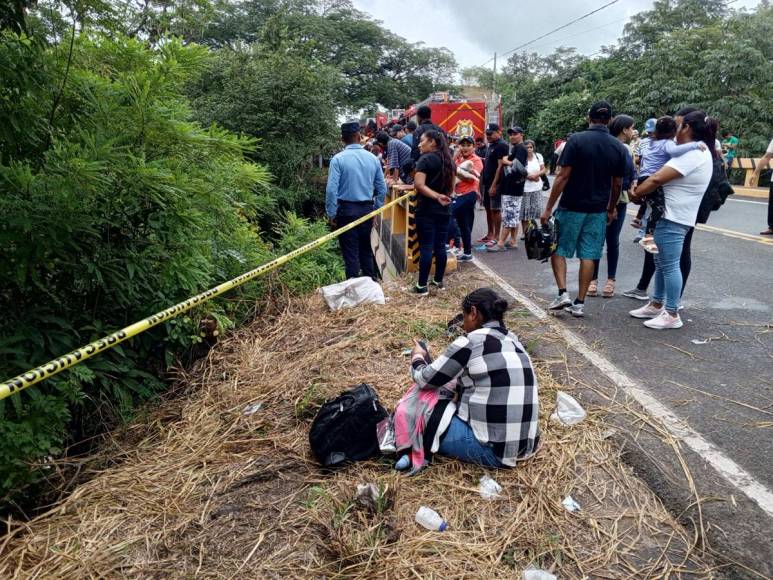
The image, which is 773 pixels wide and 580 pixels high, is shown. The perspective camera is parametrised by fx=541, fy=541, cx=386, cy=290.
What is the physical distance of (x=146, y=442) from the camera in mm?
3621

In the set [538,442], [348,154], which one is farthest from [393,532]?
[348,154]

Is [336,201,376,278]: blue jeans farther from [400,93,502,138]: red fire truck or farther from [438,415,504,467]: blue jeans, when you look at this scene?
[400,93,502,138]: red fire truck

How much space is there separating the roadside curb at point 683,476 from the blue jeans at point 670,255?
116cm

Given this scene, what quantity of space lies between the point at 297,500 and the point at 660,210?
4010 millimetres

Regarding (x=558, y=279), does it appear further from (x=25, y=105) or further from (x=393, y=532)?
(x=25, y=105)

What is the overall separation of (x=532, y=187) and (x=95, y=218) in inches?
268

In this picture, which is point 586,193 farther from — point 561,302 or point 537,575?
point 537,575

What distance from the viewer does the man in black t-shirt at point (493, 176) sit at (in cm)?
837

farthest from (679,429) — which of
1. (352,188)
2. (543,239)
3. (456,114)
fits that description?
(456,114)

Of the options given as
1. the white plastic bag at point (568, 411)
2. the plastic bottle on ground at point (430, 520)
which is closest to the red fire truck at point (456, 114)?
the white plastic bag at point (568, 411)

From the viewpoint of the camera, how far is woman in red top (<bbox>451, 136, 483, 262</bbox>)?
7.34m

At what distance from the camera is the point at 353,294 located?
5.59m

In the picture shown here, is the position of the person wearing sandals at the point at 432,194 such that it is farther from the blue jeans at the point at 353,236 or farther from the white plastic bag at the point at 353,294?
the blue jeans at the point at 353,236

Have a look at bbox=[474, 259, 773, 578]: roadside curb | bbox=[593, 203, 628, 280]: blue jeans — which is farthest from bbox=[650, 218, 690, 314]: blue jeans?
bbox=[474, 259, 773, 578]: roadside curb
